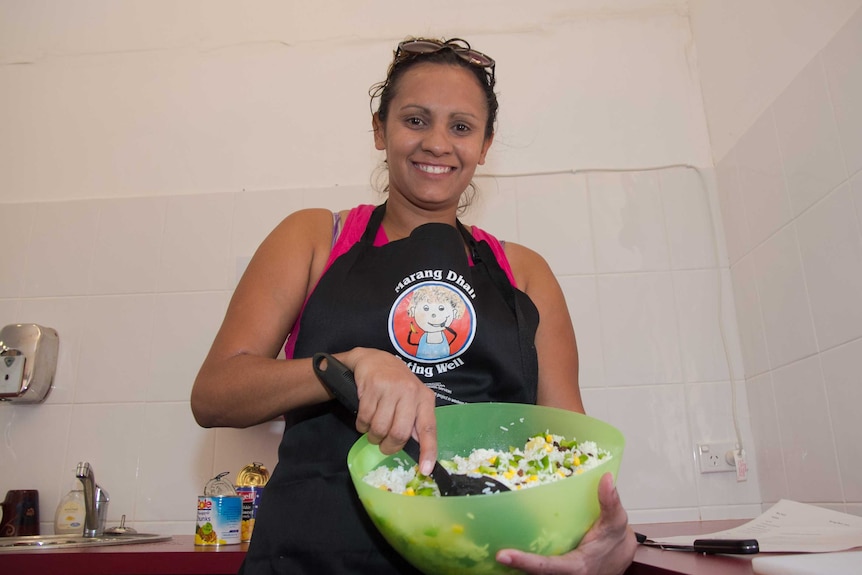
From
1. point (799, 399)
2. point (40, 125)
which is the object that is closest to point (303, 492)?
point (799, 399)

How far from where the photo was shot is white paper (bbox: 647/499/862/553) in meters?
0.87

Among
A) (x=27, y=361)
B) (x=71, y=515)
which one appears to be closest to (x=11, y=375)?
(x=27, y=361)

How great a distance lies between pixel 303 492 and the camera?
831 mm

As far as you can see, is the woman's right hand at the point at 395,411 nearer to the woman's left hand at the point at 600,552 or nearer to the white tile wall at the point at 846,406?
Result: the woman's left hand at the point at 600,552

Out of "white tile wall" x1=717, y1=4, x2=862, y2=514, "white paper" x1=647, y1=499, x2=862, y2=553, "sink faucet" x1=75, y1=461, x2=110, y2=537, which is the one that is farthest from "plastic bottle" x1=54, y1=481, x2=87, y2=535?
"white tile wall" x1=717, y1=4, x2=862, y2=514

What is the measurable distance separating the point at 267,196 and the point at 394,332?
41.2 inches

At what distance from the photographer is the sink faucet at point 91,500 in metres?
1.53

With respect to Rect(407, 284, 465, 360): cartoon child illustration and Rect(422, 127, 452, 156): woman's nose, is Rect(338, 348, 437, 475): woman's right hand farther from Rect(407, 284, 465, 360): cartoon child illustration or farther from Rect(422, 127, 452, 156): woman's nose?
Rect(422, 127, 452, 156): woman's nose

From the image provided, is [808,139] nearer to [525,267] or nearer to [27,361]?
[525,267]

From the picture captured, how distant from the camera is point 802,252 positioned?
54.4 inches

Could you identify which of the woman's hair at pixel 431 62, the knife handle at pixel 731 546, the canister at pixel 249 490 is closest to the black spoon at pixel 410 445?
the knife handle at pixel 731 546

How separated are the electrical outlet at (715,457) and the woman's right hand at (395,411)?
116cm

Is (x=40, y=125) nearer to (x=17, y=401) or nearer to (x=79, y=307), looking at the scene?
(x=79, y=307)

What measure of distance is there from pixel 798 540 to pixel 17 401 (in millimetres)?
1750
